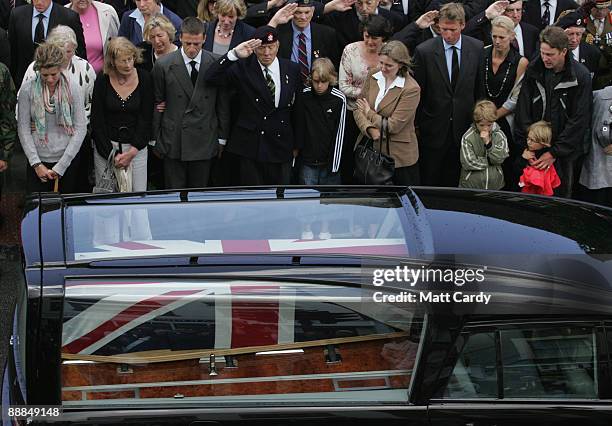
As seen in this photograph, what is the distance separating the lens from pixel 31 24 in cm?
941

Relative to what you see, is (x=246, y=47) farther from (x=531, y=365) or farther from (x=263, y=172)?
(x=531, y=365)

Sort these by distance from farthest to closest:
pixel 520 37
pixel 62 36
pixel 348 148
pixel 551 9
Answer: pixel 551 9 < pixel 520 37 < pixel 348 148 < pixel 62 36

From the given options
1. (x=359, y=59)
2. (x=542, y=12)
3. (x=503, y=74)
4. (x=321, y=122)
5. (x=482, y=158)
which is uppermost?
(x=542, y=12)

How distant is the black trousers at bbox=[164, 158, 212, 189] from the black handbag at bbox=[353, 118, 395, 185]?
1342 millimetres

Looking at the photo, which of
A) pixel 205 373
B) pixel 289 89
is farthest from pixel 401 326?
pixel 289 89

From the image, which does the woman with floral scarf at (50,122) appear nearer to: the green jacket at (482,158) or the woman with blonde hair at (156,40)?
the woman with blonde hair at (156,40)

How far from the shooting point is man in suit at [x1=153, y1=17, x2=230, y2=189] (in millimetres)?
8789

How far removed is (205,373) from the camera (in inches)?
173

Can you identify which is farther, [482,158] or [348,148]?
[348,148]

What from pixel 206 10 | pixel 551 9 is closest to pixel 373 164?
pixel 206 10

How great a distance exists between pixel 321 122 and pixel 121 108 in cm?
172

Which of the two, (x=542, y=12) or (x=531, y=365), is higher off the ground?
(x=542, y=12)

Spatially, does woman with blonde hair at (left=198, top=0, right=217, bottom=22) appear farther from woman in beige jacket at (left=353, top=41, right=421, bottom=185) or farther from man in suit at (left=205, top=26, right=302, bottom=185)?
woman in beige jacket at (left=353, top=41, right=421, bottom=185)

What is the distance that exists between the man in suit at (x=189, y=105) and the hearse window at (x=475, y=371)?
5023 millimetres
